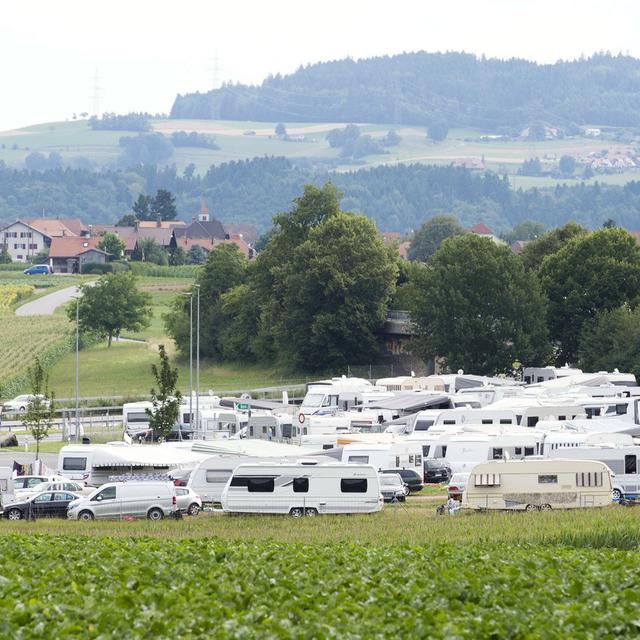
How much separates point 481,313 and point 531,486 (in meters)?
42.9

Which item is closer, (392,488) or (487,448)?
(392,488)

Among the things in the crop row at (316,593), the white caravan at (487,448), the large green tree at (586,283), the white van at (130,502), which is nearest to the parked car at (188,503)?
the white van at (130,502)

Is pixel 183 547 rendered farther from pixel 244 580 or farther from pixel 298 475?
pixel 298 475

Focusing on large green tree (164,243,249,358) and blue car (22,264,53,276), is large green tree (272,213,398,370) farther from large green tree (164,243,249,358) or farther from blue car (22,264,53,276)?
blue car (22,264,53,276)

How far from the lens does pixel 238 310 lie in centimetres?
9694

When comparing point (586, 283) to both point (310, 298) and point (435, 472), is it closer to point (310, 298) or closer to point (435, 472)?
point (310, 298)

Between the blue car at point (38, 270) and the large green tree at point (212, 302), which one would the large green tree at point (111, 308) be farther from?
the blue car at point (38, 270)

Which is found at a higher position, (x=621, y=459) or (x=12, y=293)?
(x=12, y=293)

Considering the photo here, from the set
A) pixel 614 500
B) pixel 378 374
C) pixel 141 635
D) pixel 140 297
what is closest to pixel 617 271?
pixel 378 374

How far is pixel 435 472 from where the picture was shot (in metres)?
46.5

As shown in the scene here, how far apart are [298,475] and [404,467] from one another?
381 inches

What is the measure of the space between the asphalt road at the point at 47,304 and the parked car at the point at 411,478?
74863 millimetres

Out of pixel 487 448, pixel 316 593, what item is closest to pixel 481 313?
pixel 487 448

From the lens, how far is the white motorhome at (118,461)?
44.3 meters
